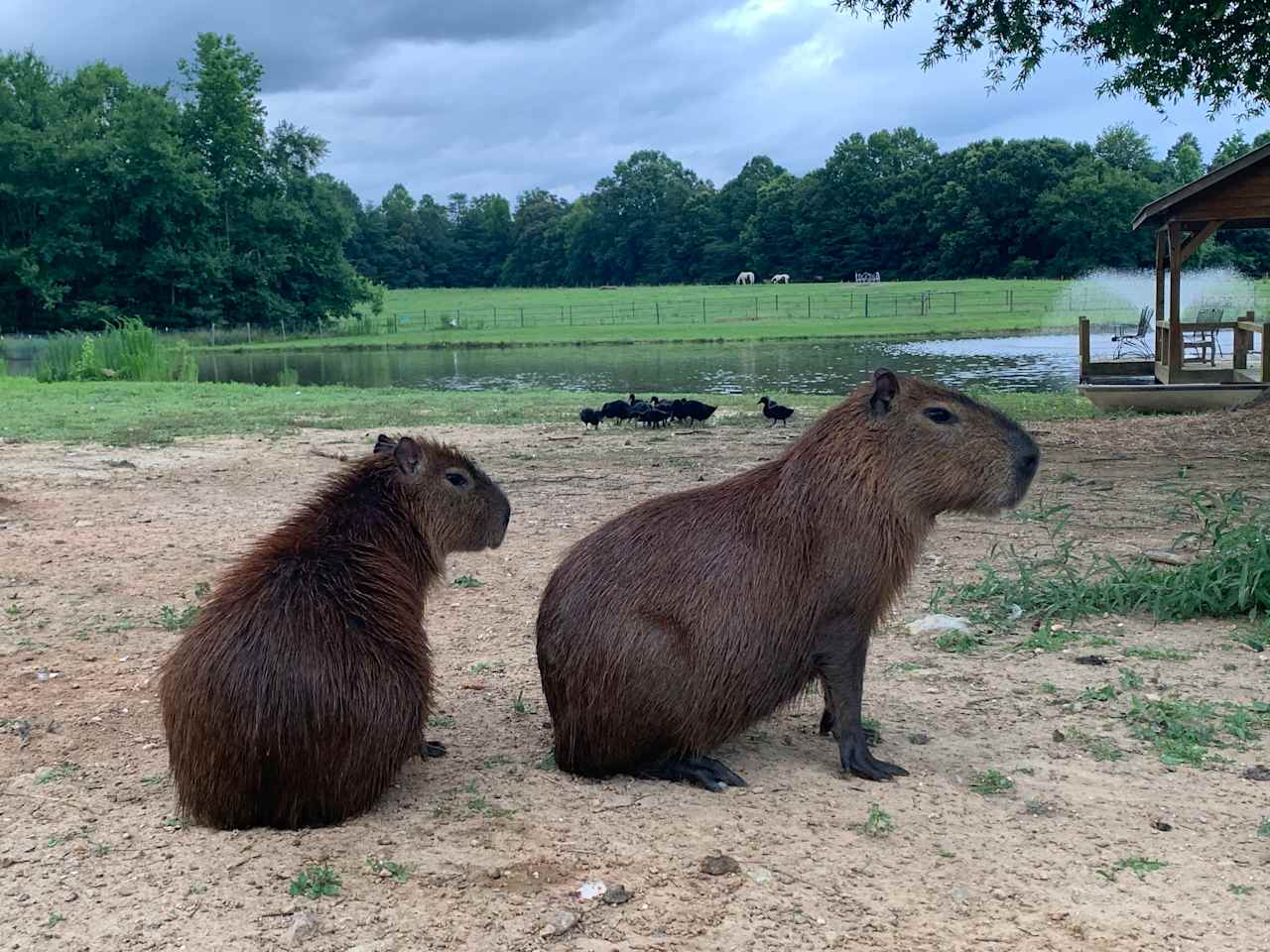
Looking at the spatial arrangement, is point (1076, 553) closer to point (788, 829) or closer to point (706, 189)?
point (788, 829)

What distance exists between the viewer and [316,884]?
9.67 feet

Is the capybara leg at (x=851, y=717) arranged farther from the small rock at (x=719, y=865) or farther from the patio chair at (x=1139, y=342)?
the patio chair at (x=1139, y=342)

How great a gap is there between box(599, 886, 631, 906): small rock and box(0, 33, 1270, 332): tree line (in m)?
56.6

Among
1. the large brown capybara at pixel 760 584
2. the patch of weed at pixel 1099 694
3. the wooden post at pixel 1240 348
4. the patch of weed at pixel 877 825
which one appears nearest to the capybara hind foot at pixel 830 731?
the large brown capybara at pixel 760 584

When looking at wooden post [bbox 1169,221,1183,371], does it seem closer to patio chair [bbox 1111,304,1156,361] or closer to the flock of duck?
patio chair [bbox 1111,304,1156,361]

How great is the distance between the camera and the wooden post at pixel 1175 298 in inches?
655

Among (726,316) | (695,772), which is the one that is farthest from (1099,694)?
(726,316)

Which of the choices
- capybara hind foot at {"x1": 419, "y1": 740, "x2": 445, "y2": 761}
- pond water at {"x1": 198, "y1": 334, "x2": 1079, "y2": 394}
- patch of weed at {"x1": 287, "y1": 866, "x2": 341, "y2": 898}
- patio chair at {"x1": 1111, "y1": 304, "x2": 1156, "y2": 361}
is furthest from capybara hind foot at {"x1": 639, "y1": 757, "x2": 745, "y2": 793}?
patio chair at {"x1": 1111, "y1": 304, "x2": 1156, "y2": 361}

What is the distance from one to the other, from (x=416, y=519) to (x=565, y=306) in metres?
67.4

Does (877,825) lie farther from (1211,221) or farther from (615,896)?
(1211,221)

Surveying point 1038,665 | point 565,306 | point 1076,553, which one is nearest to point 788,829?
point 1038,665

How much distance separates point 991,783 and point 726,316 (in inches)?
2205

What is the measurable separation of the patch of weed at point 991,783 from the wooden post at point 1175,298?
14702 mm

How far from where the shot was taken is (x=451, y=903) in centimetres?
287
